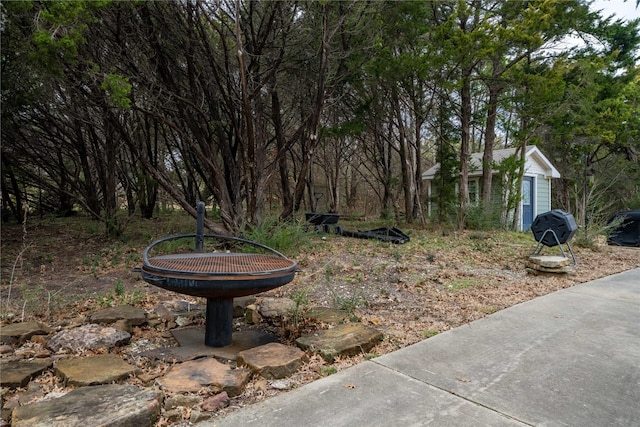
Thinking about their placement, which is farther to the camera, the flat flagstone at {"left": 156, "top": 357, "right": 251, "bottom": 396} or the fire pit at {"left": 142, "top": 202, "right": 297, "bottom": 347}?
the fire pit at {"left": 142, "top": 202, "right": 297, "bottom": 347}

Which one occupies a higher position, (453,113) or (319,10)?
(319,10)

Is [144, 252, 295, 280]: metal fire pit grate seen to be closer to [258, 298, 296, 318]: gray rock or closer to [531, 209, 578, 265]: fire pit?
[258, 298, 296, 318]: gray rock

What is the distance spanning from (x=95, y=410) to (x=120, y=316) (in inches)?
56.0

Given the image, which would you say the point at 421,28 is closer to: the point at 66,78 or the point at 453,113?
the point at 453,113

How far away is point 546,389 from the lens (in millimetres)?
2049

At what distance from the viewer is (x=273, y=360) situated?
7.55 feet

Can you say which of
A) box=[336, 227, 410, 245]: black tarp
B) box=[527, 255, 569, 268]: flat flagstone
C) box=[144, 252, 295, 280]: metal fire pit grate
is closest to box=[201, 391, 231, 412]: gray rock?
box=[144, 252, 295, 280]: metal fire pit grate

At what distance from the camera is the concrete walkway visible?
5.82ft

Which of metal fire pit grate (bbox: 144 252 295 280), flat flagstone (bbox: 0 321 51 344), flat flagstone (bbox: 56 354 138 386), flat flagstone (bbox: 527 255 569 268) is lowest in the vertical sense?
flat flagstone (bbox: 56 354 138 386)

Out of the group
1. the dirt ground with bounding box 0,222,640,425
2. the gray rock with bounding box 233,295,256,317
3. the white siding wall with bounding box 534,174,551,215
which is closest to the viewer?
the dirt ground with bounding box 0,222,640,425

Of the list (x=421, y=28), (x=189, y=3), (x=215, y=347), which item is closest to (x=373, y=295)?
(x=215, y=347)

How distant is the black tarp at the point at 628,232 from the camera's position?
31.9 feet

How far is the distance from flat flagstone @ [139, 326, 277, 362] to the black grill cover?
4.81 metres

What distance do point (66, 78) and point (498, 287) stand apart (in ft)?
21.5
